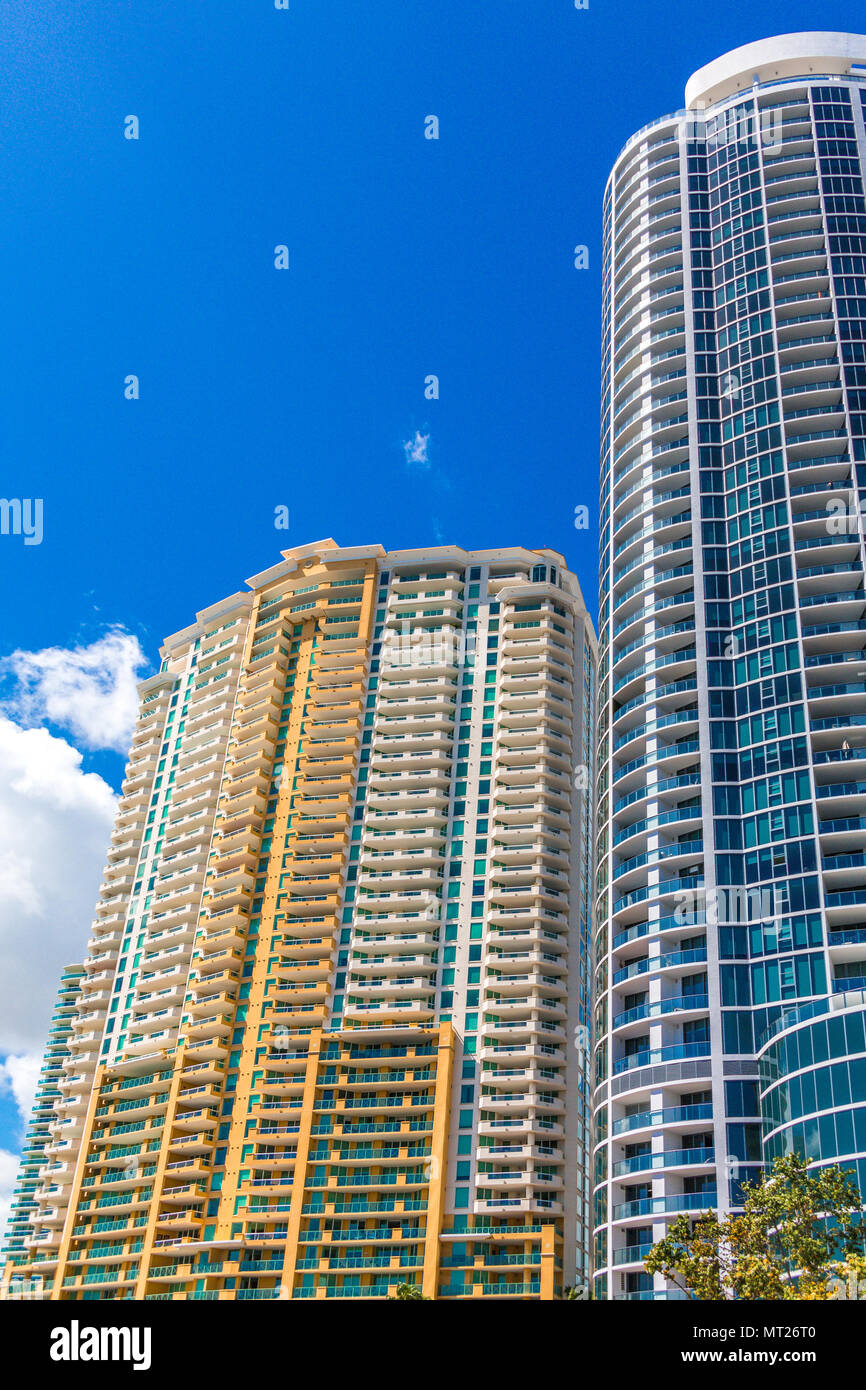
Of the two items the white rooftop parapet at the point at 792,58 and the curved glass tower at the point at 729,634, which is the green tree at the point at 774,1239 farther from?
the white rooftop parapet at the point at 792,58

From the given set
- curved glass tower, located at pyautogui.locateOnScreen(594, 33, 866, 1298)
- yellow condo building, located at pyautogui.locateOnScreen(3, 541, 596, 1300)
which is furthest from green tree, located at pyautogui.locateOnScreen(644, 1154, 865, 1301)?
yellow condo building, located at pyautogui.locateOnScreen(3, 541, 596, 1300)

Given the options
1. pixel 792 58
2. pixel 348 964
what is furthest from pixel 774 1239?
pixel 792 58

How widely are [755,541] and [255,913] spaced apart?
60.5m

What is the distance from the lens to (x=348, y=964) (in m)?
111

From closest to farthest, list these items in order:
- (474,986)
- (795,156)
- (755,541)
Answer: (755,541)
(474,986)
(795,156)

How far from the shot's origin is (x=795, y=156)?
4498 inches

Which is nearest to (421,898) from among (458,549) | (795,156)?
(458,549)

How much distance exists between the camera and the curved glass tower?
7506 cm

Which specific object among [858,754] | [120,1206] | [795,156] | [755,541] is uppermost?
[795,156]

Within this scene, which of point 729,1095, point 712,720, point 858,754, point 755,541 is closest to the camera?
point 729,1095

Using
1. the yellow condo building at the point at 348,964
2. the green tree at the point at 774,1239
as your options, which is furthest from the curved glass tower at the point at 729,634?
the yellow condo building at the point at 348,964

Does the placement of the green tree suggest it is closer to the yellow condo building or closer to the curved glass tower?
the curved glass tower

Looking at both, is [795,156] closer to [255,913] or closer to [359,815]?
[359,815]

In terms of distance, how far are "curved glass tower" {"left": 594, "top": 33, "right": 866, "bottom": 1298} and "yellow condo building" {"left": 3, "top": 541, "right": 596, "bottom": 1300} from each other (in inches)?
548
